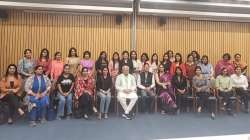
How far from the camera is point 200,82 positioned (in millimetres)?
6949

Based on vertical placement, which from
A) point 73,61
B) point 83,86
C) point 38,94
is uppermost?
point 73,61

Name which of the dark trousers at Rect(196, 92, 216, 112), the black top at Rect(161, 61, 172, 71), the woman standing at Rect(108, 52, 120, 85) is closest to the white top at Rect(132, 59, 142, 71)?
the woman standing at Rect(108, 52, 120, 85)

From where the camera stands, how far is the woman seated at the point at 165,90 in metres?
6.80

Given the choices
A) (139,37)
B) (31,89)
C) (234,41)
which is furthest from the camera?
(234,41)

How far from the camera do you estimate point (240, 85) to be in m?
7.21

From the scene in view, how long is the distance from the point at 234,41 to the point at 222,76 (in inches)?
93.5

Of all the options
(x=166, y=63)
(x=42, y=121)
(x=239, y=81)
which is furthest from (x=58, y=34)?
(x=239, y=81)

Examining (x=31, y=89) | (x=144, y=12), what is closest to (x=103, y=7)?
(x=144, y=12)

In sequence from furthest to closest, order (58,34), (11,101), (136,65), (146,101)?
(58,34) → (136,65) → (146,101) → (11,101)

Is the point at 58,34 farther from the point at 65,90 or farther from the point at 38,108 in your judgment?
the point at 38,108

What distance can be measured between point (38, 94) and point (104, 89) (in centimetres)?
A: 140

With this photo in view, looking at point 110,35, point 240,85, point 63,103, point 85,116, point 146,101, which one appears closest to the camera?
point 63,103

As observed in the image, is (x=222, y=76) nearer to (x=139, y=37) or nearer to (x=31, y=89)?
(x=139, y=37)

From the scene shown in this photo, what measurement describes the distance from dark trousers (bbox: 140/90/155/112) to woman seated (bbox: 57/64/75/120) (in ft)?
5.18
